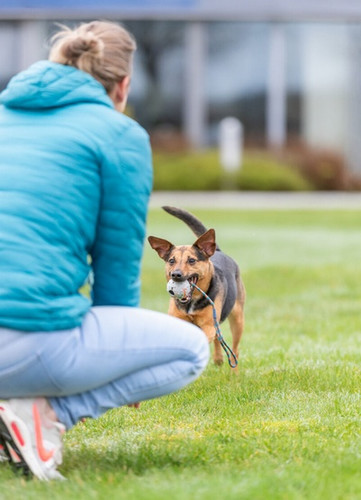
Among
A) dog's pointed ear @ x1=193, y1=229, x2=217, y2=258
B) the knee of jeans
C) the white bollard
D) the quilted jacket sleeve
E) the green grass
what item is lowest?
the white bollard

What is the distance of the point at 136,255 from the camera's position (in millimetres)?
3861

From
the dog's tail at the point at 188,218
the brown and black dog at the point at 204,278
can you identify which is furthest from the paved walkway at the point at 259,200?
the dog's tail at the point at 188,218

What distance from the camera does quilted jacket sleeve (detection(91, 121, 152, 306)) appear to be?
375 centimetres

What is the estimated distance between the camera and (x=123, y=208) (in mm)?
3770

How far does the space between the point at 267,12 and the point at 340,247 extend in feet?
54.6

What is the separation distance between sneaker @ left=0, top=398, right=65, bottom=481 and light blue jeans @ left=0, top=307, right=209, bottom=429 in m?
0.05

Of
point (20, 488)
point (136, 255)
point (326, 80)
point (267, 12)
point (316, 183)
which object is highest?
point (136, 255)

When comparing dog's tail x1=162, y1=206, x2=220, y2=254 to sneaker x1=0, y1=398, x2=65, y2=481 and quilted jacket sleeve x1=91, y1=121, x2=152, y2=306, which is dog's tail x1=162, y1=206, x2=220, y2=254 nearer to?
quilted jacket sleeve x1=91, y1=121, x2=152, y2=306

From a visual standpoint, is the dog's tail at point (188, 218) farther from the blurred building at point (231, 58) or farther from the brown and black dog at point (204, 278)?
the blurred building at point (231, 58)

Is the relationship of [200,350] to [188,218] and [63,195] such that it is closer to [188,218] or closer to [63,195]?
[63,195]

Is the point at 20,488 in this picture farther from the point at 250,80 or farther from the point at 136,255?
the point at 250,80

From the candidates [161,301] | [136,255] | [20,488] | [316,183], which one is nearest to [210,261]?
[136,255]

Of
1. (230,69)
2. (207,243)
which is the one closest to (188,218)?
(207,243)

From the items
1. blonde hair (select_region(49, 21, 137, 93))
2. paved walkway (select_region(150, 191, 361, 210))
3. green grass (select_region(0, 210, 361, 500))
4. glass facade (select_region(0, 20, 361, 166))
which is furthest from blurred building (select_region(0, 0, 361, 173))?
blonde hair (select_region(49, 21, 137, 93))
